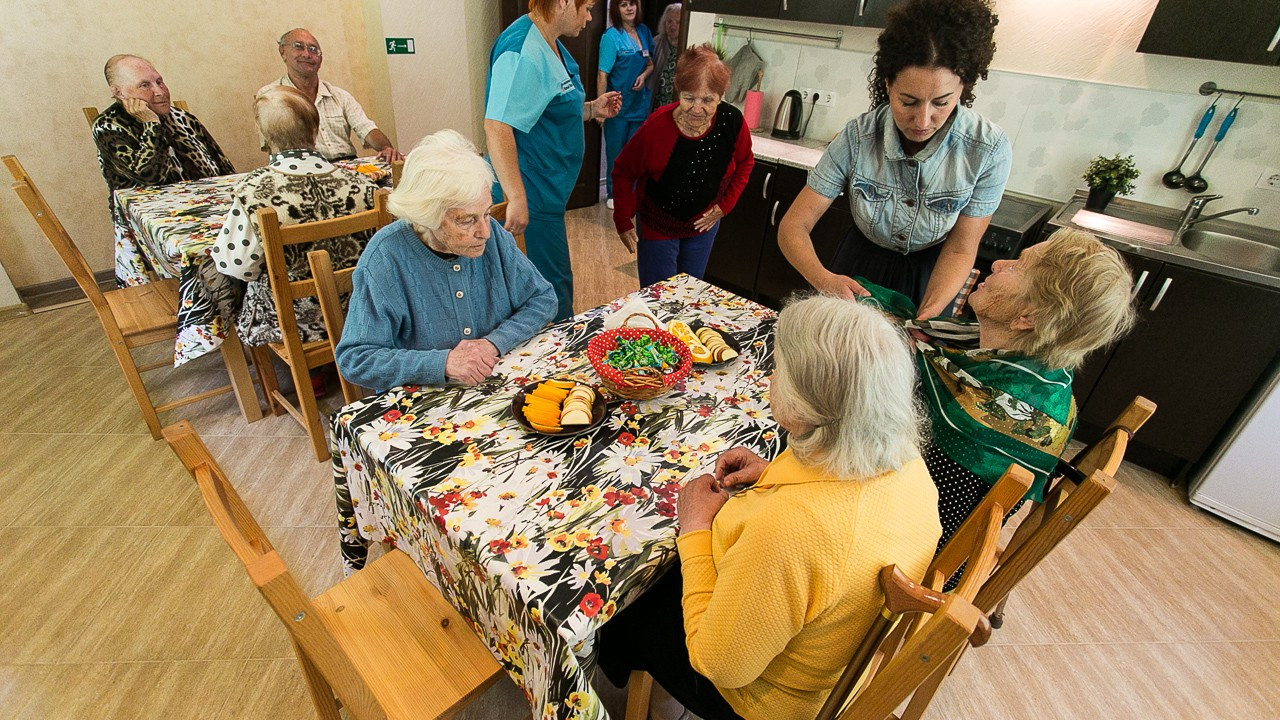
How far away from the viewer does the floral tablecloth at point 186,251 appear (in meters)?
2.07

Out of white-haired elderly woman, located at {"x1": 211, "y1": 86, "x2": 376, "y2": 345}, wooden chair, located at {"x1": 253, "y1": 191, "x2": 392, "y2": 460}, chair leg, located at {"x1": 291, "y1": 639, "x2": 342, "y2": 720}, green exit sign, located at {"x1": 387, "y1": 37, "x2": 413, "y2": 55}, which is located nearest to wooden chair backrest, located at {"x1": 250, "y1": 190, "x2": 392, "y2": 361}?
wooden chair, located at {"x1": 253, "y1": 191, "x2": 392, "y2": 460}

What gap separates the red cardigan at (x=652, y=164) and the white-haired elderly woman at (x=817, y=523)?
1.56 metres

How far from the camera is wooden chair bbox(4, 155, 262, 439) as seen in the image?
1.96 meters

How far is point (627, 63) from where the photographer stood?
14.7 ft

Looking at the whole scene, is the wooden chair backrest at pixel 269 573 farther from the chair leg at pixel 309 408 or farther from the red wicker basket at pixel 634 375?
the chair leg at pixel 309 408

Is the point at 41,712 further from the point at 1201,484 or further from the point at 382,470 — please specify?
the point at 1201,484

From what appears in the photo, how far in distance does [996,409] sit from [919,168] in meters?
0.81

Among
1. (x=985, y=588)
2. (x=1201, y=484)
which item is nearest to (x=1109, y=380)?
(x=1201, y=484)

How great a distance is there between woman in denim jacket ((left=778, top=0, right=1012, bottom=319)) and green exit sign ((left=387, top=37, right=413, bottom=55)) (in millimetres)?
3321

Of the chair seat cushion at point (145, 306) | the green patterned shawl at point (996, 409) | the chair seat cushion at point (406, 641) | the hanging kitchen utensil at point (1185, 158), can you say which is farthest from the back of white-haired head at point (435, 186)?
the hanging kitchen utensil at point (1185, 158)

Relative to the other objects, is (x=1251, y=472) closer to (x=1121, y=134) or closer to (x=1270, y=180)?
(x=1270, y=180)

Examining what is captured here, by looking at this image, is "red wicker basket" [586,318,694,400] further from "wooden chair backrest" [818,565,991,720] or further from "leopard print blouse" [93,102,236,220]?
"leopard print blouse" [93,102,236,220]

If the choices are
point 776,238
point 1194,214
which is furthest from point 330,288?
point 1194,214

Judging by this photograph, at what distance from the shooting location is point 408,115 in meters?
4.20
